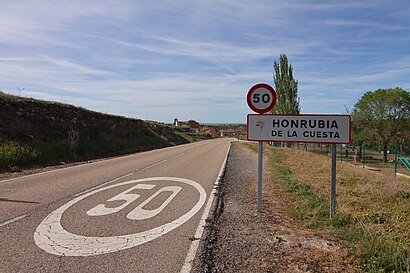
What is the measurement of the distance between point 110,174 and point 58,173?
194 cm

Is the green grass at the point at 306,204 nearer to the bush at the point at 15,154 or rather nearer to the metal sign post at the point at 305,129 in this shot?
the metal sign post at the point at 305,129

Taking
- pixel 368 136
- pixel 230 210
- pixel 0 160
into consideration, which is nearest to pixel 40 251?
pixel 230 210

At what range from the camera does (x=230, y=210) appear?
6.33 m

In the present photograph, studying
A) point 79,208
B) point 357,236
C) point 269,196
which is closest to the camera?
point 357,236

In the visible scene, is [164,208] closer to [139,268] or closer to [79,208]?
[79,208]

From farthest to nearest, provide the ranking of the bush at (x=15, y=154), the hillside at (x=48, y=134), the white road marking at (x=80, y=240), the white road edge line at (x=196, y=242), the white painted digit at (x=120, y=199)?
the hillside at (x=48, y=134) < the bush at (x=15, y=154) < the white painted digit at (x=120, y=199) < the white road marking at (x=80, y=240) < the white road edge line at (x=196, y=242)

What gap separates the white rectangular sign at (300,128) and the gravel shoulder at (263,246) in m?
1.57

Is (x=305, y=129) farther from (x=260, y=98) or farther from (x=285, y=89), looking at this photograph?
(x=285, y=89)

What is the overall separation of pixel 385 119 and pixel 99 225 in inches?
1892

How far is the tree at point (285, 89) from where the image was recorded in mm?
37250

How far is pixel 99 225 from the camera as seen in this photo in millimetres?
5035

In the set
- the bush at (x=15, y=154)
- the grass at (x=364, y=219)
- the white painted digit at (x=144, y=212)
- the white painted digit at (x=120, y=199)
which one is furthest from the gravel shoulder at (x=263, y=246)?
the bush at (x=15, y=154)

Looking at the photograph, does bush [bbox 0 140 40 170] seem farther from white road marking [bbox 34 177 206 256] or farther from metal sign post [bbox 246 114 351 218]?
metal sign post [bbox 246 114 351 218]

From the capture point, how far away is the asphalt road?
3.71 metres
